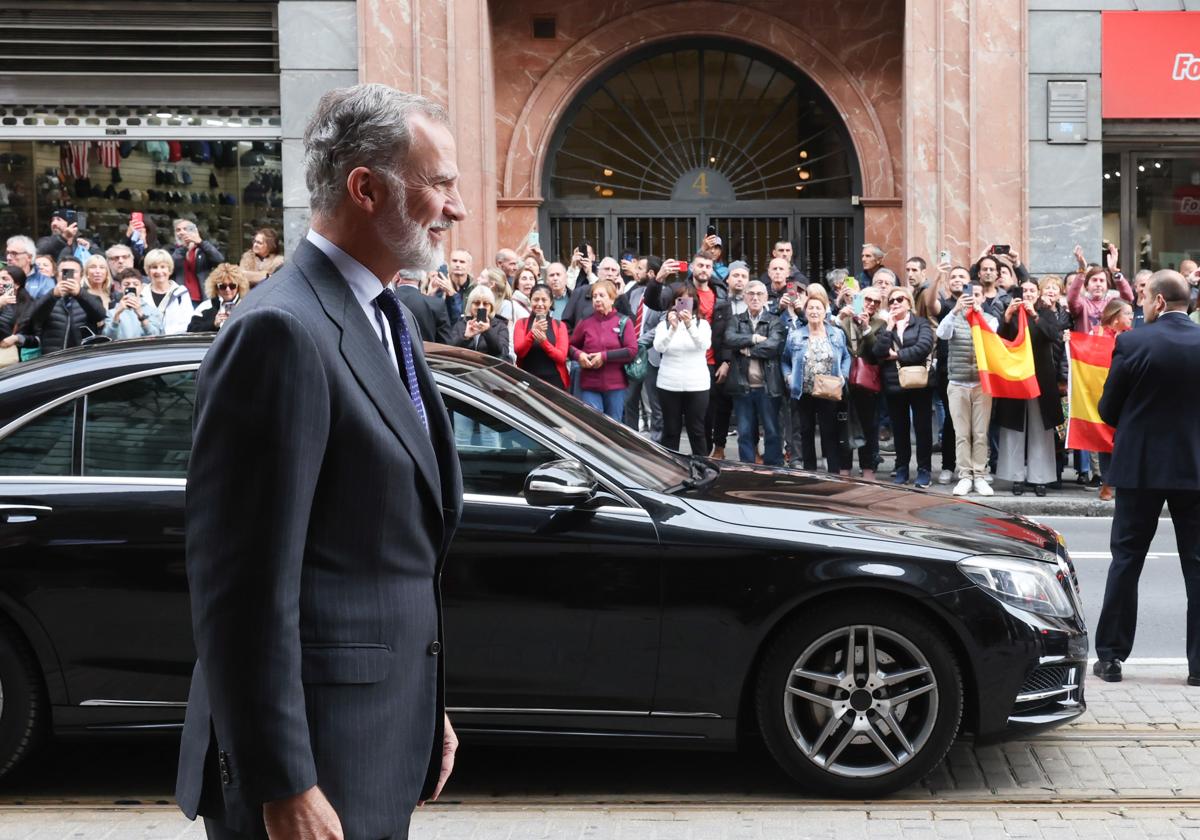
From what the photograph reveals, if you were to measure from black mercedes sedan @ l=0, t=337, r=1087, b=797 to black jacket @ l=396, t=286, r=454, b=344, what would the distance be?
6.49 metres

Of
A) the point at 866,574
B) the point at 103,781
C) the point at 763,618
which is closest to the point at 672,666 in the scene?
the point at 763,618

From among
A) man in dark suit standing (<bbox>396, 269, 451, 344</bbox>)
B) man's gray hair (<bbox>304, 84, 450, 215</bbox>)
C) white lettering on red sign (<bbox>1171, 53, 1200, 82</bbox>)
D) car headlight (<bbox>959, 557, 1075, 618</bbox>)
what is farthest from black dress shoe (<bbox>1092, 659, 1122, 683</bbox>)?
white lettering on red sign (<bbox>1171, 53, 1200, 82</bbox>)

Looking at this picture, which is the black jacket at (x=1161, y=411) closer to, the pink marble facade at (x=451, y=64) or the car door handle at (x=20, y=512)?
the car door handle at (x=20, y=512)

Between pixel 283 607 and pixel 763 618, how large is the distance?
10.6 ft

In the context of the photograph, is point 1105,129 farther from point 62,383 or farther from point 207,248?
point 62,383

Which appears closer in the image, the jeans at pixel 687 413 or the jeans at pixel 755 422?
the jeans at pixel 687 413

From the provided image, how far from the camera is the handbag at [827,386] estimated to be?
1348 centimetres

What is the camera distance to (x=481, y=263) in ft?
60.2

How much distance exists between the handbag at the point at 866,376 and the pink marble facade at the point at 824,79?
15.8 ft

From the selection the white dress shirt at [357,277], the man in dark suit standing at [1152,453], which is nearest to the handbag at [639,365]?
the man in dark suit standing at [1152,453]

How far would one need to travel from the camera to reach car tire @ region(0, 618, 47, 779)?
5.22 metres

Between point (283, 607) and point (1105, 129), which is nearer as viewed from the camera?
point (283, 607)

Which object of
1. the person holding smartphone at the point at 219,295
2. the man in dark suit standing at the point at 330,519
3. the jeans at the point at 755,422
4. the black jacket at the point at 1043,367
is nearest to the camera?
the man in dark suit standing at the point at 330,519

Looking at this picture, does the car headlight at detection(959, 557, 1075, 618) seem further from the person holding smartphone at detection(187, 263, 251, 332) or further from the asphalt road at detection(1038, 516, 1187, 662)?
the person holding smartphone at detection(187, 263, 251, 332)
